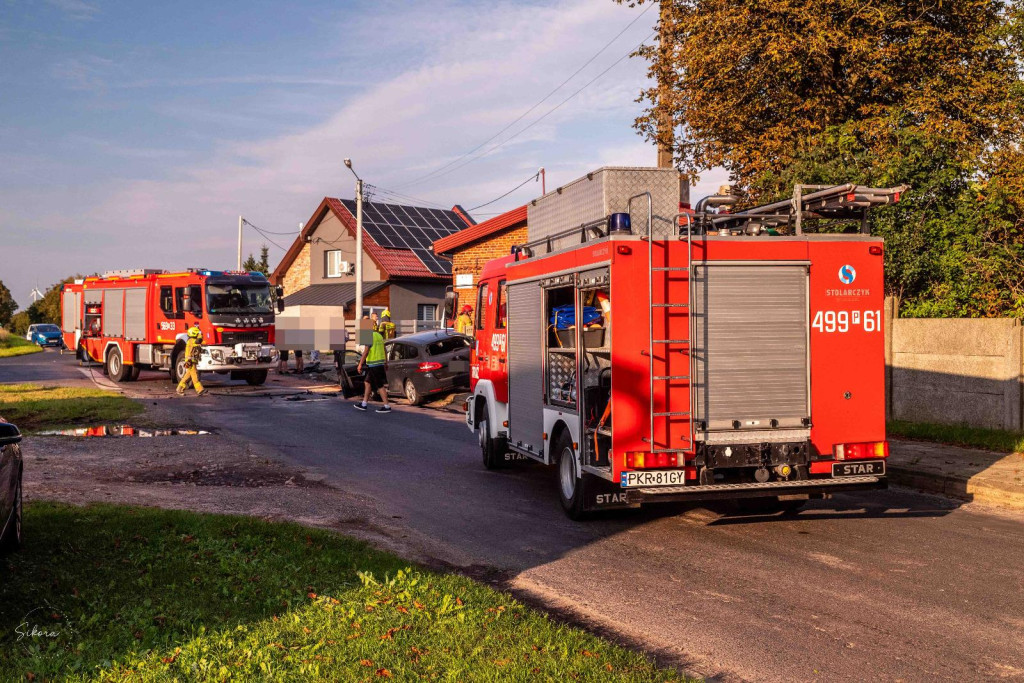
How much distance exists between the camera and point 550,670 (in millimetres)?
5059

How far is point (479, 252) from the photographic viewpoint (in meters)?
31.2

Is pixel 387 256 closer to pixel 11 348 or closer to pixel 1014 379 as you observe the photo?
pixel 11 348

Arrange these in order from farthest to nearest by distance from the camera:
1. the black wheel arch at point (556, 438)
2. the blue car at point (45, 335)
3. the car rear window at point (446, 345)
Result: the blue car at point (45, 335) → the car rear window at point (446, 345) → the black wheel arch at point (556, 438)

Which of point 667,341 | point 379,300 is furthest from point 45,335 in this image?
point 667,341

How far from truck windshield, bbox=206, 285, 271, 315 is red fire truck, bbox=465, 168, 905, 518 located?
19571 mm

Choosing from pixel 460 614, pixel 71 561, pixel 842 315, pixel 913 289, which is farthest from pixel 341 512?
pixel 913 289

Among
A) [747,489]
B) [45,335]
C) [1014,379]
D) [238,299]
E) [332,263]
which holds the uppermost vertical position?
[332,263]

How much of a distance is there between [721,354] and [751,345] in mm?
314

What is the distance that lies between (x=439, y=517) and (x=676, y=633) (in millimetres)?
4217

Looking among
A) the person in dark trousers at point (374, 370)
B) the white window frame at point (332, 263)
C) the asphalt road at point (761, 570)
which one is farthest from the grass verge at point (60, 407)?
the white window frame at point (332, 263)

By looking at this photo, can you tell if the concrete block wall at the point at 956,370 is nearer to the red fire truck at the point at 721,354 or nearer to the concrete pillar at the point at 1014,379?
the concrete pillar at the point at 1014,379

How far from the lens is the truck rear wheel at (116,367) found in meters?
30.1

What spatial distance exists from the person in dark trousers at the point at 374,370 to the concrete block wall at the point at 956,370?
421 inches

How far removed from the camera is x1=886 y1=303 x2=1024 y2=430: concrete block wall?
1324 centimetres
